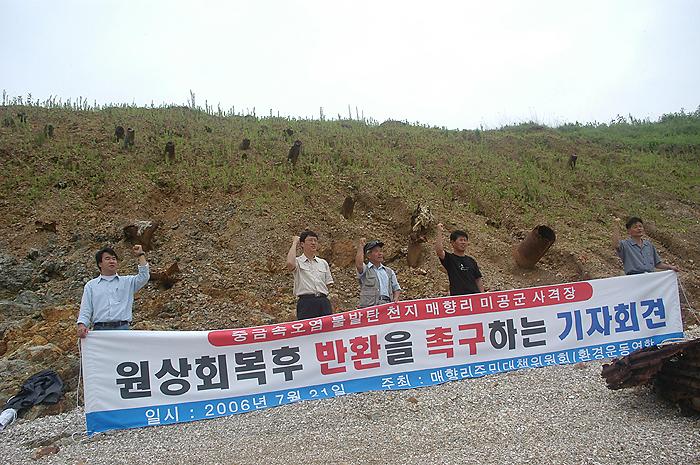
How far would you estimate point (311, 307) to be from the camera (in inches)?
228

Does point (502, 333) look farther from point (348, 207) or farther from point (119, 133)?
point (119, 133)

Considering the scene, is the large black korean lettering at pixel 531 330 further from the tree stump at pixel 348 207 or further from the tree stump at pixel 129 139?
the tree stump at pixel 129 139

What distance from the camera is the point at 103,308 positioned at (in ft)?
17.5

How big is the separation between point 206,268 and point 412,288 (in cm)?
350

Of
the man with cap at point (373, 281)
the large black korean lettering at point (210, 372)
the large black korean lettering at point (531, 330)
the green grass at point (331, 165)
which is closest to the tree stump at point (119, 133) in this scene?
the green grass at point (331, 165)

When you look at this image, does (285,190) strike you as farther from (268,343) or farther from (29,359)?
(268,343)

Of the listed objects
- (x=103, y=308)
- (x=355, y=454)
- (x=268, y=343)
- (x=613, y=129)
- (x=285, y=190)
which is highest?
(x=613, y=129)

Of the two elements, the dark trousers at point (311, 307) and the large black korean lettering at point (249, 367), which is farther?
the dark trousers at point (311, 307)

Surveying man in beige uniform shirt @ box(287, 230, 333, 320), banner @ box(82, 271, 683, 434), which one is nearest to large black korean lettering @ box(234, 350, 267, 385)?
banner @ box(82, 271, 683, 434)

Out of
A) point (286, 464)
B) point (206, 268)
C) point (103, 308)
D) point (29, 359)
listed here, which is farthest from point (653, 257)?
point (29, 359)

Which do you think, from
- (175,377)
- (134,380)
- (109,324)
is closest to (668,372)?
(175,377)

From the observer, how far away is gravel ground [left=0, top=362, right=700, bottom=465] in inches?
161

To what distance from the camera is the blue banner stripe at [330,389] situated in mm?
5008

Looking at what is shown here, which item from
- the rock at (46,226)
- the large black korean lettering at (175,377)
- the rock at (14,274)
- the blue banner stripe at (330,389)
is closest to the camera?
the blue banner stripe at (330,389)
